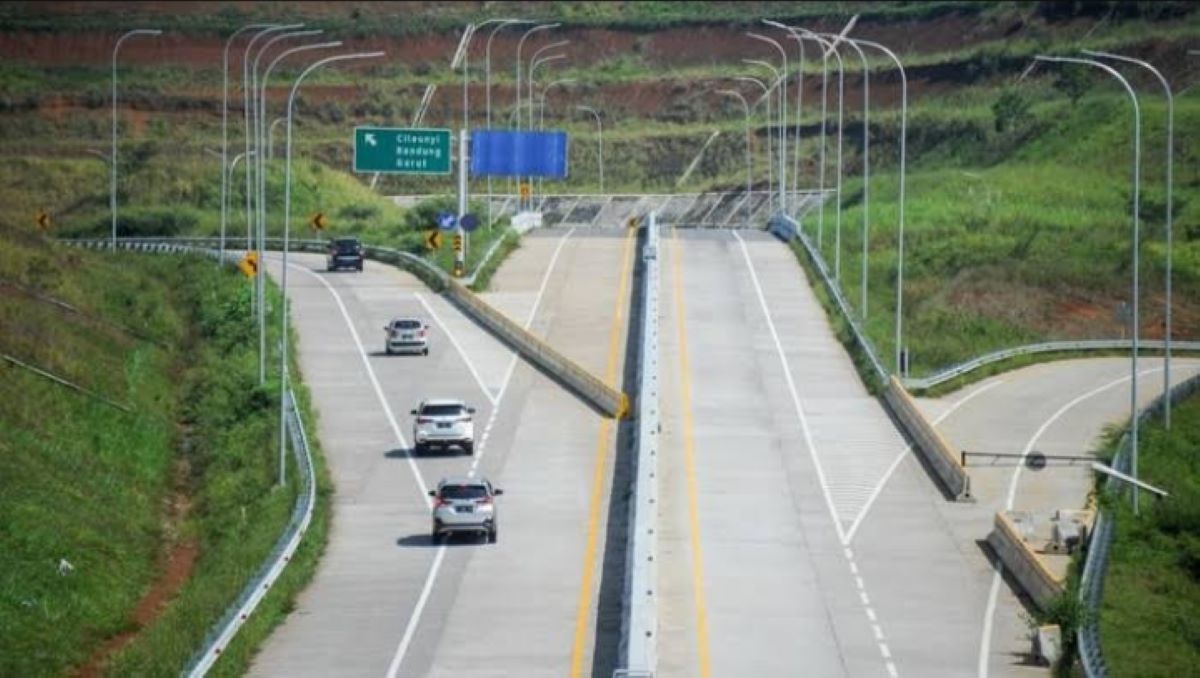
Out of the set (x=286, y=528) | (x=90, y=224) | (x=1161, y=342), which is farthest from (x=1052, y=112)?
(x=286, y=528)

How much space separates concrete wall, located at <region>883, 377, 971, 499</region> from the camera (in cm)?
5702

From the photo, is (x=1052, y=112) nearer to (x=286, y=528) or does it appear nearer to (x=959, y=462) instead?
(x=959, y=462)

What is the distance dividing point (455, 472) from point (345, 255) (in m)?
44.8

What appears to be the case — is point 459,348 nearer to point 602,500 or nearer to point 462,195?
point 462,195

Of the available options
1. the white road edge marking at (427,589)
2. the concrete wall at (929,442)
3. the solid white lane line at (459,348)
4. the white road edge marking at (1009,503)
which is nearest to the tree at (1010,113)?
the solid white lane line at (459,348)

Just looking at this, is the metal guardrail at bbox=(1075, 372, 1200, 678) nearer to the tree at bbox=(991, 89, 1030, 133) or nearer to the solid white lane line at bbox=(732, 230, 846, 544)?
the solid white lane line at bbox=(732, 230, 846, 544)

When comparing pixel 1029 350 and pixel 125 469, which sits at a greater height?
pixel 1029 350

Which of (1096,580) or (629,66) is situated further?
(629,66)

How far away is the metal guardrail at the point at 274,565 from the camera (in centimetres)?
3900

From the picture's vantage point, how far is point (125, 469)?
64.8 meters

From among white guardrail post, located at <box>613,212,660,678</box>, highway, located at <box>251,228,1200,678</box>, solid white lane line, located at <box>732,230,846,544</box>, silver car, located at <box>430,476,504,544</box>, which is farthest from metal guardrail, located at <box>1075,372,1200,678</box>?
silver car, located at <box>430,476,504,544</box>

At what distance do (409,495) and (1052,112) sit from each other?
8932 cm

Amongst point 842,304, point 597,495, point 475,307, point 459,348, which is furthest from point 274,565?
point 475,307

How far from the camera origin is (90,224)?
129875mm
